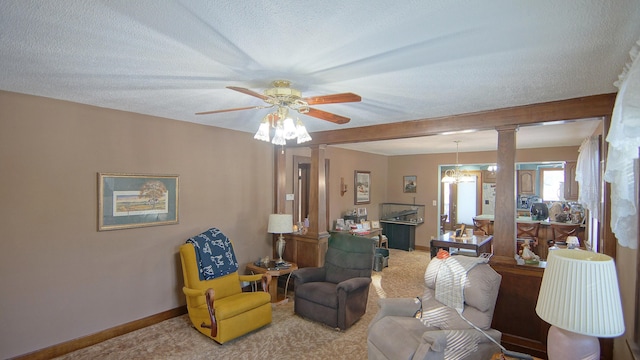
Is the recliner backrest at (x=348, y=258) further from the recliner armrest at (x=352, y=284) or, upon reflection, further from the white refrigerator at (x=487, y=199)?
the white refrigerator at (x=487, y=199)

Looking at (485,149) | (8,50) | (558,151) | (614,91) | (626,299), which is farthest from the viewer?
(485,149)

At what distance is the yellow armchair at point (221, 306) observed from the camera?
312cm

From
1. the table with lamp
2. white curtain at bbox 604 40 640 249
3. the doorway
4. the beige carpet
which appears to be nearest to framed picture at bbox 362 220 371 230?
the table with lamp

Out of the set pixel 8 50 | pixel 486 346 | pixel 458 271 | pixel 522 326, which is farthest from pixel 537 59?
pixel 8 50

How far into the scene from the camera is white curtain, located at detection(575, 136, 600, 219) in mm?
3037

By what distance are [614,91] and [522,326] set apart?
2.22 meters

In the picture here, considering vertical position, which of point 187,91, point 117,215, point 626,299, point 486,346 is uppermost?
point 187,91

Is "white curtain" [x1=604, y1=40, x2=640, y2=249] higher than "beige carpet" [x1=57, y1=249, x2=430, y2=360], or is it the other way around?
"white curtain" [x1=604, y1=40, x2=640, y2=249]

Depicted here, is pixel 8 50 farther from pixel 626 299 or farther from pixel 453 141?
pixel 453 141

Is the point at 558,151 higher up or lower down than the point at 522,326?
higher up

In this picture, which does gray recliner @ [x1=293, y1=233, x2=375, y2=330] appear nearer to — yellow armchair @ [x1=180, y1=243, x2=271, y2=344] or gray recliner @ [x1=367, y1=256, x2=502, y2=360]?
yellow armchair @ [x1=180, y1=243, x2=271, y2=344]

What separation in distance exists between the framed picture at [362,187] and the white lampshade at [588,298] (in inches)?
222

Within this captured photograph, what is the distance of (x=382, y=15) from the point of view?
142 centimetres

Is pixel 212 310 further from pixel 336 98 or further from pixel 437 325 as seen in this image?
pixel 336 98
